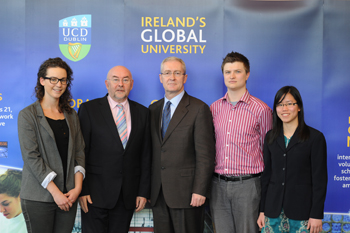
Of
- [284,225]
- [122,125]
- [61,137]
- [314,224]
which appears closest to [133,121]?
[122,125]

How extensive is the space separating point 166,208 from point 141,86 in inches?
53.0

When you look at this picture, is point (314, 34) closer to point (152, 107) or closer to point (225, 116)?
point (225, 116)

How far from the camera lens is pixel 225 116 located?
9.31ft

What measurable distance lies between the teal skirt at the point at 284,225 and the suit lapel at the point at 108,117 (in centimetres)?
136

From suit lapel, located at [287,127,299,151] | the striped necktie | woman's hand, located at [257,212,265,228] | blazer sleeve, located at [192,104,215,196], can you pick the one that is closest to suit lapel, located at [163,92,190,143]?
blazer sleeve, located at [192,104,215,196]

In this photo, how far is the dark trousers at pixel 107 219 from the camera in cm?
274

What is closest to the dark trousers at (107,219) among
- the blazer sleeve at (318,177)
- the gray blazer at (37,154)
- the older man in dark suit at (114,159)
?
the older man in dark suit at (114,159)

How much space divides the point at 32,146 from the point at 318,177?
6.90 ft

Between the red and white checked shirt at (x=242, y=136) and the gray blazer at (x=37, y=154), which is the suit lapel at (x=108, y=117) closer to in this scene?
the gray blazer at (x=37, y=154)

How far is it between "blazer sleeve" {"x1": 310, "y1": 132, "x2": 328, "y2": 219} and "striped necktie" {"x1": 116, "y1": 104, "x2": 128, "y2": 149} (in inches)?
59.7

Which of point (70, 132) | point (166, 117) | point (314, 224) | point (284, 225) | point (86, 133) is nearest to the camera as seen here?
point (314, 224)

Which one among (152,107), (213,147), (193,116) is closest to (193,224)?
(213,147)

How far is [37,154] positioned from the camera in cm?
238

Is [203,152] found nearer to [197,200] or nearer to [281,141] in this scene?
[197,200]
